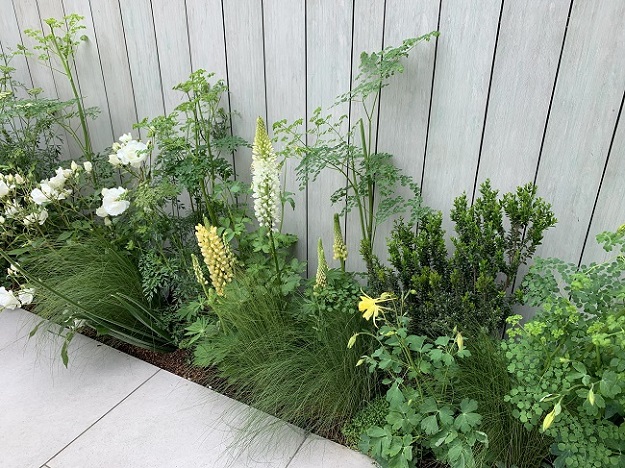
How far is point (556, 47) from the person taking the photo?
5.04ft

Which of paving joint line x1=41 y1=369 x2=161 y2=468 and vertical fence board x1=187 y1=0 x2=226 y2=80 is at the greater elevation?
vertical fence board x1=187 y1=0 x2=226 y2=80

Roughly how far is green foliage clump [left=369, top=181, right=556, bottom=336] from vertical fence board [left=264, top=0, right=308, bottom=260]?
0.75 metres

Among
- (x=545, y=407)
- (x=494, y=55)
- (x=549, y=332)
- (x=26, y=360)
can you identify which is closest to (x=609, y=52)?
(x=494, y=55)

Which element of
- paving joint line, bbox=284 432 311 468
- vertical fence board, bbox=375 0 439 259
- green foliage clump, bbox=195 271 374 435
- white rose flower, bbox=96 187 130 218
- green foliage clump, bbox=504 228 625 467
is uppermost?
vertical fence board, bbox=375 0 439 259

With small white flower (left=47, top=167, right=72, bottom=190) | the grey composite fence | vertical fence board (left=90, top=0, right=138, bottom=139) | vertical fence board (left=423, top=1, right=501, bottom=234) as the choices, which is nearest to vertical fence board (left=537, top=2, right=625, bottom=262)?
the grey composite fence

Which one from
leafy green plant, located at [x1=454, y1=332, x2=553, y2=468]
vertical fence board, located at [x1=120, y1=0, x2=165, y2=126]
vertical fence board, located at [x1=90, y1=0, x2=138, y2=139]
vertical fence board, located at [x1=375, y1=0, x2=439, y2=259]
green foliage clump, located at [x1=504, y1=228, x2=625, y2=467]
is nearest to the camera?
green foliage clump, located at [x1=504, y1=228, x2=625, y2=467]

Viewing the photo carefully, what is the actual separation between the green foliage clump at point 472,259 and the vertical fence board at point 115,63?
72.3 inches

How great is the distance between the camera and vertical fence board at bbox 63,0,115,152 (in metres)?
2.68

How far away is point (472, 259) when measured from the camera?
170 cm

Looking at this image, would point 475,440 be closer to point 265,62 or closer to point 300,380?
point 300,380

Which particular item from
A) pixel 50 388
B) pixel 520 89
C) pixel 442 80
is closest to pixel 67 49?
pixel 50 388

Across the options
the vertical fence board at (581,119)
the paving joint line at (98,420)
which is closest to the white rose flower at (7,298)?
the paving joint line at (98,420)

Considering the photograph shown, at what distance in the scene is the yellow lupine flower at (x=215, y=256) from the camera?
6.05ft

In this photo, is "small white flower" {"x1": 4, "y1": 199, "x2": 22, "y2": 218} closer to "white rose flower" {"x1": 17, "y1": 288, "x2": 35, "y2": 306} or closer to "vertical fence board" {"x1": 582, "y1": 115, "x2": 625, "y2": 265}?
"white rose flower" {"x1": 17, "y1": 288, "x2": 35, "y2": 306}
